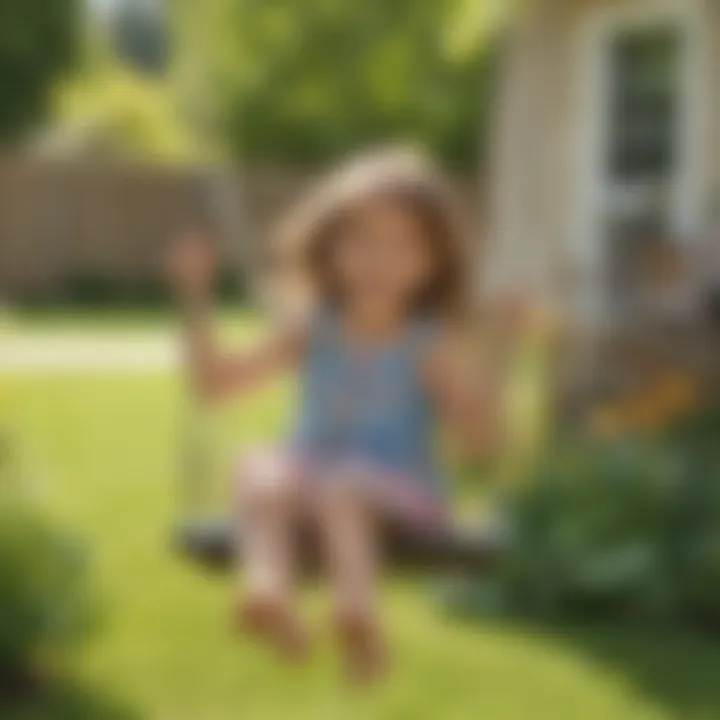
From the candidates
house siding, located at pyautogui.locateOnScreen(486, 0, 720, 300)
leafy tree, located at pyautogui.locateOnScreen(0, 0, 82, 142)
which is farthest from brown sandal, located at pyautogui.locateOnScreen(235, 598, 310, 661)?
house siding, located at pyautogui.locateOnScreen(486, 0, 720, 300)

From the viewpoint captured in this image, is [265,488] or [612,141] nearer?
[265,488]

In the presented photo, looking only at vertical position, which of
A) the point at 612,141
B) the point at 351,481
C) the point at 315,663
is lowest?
the point at 315,663

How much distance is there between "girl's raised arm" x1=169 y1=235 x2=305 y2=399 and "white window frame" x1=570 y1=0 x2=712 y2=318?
131 cm

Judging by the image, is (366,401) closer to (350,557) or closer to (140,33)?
(350,557)

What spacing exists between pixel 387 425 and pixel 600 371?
80 cm

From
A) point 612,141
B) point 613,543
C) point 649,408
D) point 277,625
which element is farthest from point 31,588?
point 612,141

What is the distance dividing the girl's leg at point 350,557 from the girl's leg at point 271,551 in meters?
0.02

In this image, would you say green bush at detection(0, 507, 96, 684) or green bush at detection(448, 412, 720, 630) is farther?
green bush at detection(448, 412, 720, 630)

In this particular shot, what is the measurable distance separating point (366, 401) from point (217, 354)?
9cm

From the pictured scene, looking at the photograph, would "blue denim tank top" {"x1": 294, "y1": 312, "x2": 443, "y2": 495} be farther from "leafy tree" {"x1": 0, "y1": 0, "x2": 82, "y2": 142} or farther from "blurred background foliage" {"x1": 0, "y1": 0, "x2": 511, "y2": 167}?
"leafy tree" {"x1": 0, "y1": 0, "x2": 82, "y2": 142}

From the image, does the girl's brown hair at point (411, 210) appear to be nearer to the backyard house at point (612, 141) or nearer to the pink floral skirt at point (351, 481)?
the pink floral skirt at point (351, 481)

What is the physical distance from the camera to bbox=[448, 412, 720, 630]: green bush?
139 centimetres

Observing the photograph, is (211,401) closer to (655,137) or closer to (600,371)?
(600,371)

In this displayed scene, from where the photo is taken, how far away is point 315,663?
3.64ft
